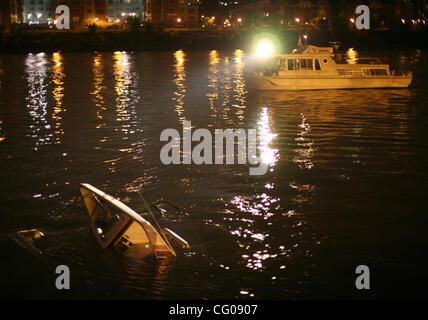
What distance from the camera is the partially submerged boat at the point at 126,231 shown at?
10.0m

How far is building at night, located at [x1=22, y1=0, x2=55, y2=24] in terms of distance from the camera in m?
166

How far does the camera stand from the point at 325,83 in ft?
118

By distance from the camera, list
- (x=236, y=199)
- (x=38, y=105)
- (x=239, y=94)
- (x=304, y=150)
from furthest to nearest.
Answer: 1. (x=239, y=94)
2. (x=38, y=105)
3. (x=304, y=150)
4. (x=236, y=199)

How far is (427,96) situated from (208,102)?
1453 cm

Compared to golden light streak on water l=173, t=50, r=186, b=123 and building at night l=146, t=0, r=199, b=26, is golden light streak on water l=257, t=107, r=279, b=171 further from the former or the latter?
building at night l=146, t=0, r=199, b=26

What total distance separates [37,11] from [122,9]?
30059mm

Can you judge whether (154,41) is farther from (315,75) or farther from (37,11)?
(37,11)

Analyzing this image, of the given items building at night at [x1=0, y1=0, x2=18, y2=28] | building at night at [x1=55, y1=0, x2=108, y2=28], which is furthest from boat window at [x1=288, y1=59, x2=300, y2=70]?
building at night at [x1=55, y1=0, x2=108, y2=28]

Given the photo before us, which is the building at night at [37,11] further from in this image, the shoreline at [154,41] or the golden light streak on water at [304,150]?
the golden light streak on water at [304,150]

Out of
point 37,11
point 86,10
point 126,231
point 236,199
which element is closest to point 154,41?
point 86,10

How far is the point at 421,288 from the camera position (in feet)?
31.5

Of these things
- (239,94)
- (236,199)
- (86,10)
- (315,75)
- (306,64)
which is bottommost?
(236,199)

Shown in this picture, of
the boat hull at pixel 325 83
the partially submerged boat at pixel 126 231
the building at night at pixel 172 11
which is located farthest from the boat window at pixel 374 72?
the building at night at pixel 172 11
